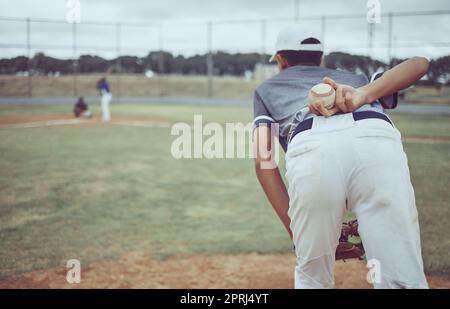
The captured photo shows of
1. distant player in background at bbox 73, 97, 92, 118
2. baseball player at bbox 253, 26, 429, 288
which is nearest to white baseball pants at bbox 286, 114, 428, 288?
baseball player at bbox 253, 26, 429, 288

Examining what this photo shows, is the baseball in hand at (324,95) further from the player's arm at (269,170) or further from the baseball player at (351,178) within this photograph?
the player's arm at (269,170)

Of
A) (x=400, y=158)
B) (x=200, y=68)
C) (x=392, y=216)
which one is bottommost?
(x=392, y=216)

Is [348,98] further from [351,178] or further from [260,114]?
[260,114]

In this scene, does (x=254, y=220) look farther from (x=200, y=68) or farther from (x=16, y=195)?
(x=200, y=68)

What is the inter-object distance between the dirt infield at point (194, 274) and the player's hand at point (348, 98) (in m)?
2.45

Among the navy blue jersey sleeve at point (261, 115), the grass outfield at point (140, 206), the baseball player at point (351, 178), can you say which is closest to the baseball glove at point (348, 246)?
the baseball player at point (351, 178)

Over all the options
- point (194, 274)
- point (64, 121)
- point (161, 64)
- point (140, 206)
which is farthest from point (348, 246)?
point (161, 64)

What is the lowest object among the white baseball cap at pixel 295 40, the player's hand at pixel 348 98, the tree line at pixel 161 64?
the player's hand at pixel 348 98

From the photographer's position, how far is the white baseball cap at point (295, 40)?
208 centimetres

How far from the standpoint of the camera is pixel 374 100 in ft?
6.19

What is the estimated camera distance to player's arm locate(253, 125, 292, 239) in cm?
209

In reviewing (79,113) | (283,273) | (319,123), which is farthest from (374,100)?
(79,113)

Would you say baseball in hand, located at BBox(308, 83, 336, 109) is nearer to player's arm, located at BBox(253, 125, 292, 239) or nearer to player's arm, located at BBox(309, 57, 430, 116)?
player's arm, located at BBox(309, 57, 430, 116)
